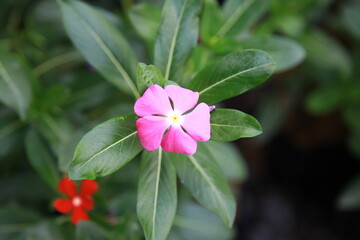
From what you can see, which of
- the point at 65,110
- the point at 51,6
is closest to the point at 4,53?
the point at 65,110

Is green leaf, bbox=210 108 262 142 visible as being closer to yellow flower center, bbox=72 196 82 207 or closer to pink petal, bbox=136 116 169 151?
pink petal, bbox=136 116 169 151

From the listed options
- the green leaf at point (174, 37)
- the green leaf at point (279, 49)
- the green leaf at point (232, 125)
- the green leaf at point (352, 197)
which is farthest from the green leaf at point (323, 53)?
the green leaf at point (232, 125)

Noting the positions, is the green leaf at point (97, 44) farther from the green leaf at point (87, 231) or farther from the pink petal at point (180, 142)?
the green leaf at point (87, 231)

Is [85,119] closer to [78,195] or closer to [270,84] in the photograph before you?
[78,195]

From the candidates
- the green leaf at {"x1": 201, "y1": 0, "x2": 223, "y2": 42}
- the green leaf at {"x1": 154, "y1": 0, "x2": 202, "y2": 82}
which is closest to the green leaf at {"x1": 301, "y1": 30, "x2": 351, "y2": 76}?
the green leaf at {"x1": 201, "y1": 0, "x2": 223, "y2": 42}

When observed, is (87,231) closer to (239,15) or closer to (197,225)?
(197,225)

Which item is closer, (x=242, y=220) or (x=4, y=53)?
(x=4, y=53)

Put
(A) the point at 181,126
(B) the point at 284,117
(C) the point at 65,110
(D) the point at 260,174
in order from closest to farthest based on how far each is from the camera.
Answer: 1. (A) the point at 181,126
2. (C) the point at 65,110
3. (B) the point at 284,117
4. (D) the point at 260,174

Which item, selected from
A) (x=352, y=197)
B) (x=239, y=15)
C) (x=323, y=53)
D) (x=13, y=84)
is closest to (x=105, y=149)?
(x=13, y=84)
